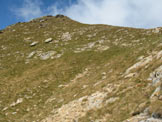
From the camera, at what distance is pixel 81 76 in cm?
2883

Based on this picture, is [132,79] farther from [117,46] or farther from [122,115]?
[117,46]

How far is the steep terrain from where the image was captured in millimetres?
14789

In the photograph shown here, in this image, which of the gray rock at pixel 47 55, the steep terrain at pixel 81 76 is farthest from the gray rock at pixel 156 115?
the gray rock at pixel 47 55

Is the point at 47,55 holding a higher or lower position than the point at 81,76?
higher

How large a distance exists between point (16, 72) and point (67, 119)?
2331 cm

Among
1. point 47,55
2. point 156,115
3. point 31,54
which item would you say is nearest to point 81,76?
point 47,55

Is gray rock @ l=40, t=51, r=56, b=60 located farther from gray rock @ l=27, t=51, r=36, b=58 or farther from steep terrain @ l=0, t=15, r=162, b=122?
gray rock @ l=27, t=51, r=36, b=58

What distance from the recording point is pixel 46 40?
51469mm

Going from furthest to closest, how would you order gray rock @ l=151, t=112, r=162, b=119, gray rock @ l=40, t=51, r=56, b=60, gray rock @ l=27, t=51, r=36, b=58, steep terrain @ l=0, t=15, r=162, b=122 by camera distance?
gray rock @ l=27, t=51, r=36, b=58, gray rock @ l=40, t=51, r=56, b=60, steep terrain @ l=0, t=15, r=162, b=122, gray rock @ l=151, t=112, r=162, b=119

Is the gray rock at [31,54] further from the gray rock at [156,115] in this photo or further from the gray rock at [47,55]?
the gray rock at [156,115]

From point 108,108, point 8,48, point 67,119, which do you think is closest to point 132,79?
point 108,108

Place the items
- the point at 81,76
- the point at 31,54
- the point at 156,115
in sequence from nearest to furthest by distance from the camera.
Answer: the point at 156,115
the point at 81,76
the point at 31,54

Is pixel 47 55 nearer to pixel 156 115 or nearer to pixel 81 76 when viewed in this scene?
pixel 81 76

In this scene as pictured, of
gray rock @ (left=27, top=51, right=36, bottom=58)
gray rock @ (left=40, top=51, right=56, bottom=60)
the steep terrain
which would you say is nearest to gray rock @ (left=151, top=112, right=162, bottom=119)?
the steep terrain
